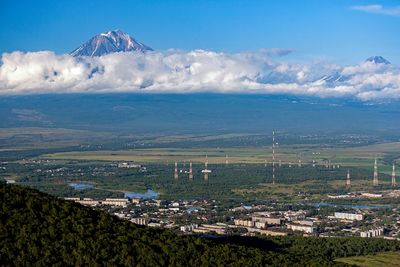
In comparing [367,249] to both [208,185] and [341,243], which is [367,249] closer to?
[341,243]

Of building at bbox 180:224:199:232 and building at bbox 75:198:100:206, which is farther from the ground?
building at bbox 75:198:100:206

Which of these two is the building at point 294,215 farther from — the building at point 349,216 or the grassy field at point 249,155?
the grassy field at point 249,155

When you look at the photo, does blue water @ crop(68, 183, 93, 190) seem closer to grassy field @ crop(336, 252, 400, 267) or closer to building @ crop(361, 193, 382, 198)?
building @ crop(361, 193, 382, 198)

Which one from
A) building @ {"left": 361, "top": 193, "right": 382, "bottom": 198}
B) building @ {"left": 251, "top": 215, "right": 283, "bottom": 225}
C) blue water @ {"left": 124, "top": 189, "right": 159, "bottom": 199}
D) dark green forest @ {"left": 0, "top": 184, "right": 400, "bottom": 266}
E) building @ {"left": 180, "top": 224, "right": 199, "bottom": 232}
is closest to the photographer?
dark green forest @ {"left": 0, "top": 184, "right": 400, "bottom": 266}

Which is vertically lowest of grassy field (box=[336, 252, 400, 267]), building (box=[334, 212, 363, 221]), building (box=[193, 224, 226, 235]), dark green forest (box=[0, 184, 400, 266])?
building (box=[334, 212, 363, 221])

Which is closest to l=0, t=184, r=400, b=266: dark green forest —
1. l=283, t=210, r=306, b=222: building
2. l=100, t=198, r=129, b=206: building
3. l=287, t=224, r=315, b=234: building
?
l=287, t=224, r=315, b=234: building

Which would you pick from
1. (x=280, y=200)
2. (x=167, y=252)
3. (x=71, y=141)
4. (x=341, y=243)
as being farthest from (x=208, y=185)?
(x=71, y=141)
